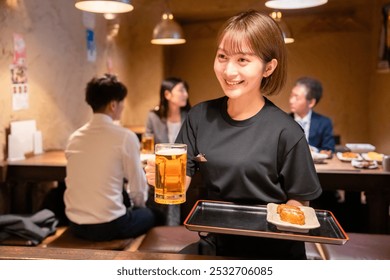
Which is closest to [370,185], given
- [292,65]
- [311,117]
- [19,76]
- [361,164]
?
[361,164]

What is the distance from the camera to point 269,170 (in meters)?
1.23

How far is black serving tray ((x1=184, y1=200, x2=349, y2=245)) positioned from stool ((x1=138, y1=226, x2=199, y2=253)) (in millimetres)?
780

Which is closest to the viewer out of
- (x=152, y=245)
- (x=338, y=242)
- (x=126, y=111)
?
(x=338, y=242)

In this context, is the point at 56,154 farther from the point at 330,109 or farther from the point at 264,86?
the point at 330,109

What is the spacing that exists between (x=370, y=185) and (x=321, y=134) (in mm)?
877

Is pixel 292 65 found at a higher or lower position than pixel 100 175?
higher

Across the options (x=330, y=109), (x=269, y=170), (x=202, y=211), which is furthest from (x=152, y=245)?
(x=330, y=109)

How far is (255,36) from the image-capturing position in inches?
46.4

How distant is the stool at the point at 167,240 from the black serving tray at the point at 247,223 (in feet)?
2.56

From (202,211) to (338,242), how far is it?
0.40 meters

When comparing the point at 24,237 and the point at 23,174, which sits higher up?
the point at 23,174

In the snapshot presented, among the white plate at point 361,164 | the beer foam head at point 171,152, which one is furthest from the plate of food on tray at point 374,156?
the beer foam head at point 171,152

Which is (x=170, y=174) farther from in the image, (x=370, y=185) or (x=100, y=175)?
(x=370, y=185)

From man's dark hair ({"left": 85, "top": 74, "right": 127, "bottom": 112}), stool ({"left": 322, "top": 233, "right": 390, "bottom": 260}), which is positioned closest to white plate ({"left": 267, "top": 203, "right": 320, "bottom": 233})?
stool ({"left": 322, "top": 233, "right": 390, "bottom": 260})
